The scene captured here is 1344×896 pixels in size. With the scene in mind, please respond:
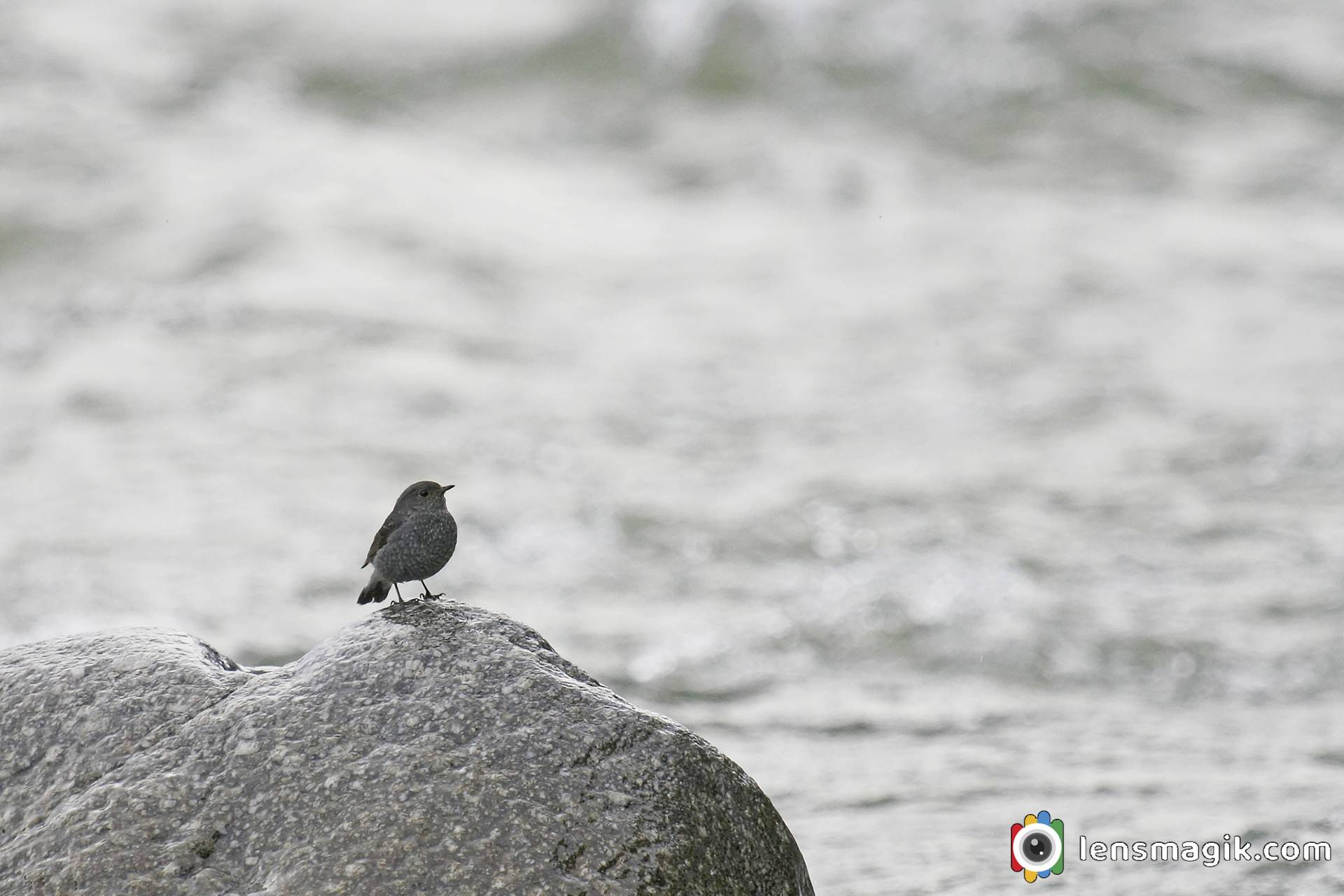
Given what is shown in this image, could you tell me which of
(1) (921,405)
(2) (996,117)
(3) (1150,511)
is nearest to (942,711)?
(3) (1150,511)

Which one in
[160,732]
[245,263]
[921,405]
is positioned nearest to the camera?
[160,732]

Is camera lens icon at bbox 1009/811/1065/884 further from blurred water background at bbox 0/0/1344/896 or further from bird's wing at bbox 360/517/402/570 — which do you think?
bird's wing at bbox 360/517/402/570

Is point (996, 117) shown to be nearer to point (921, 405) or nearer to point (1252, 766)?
point (921, 405)

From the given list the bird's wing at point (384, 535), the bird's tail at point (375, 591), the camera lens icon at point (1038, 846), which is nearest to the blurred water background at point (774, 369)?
the camera lens icon at point (1038, 846)

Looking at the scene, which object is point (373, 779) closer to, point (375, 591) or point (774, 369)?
point (375, 591)

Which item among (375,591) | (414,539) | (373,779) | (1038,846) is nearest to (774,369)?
(1038,846)

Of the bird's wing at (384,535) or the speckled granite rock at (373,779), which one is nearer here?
the speckled granite rock at (373,779)

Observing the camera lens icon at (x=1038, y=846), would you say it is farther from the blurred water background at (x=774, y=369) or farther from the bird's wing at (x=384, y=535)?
the bird's wing at (x=384, y=535)

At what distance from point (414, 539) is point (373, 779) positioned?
0.80m

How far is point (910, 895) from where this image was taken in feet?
→ 20.7

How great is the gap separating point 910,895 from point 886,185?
1361 cm

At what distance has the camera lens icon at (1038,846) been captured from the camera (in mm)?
6516

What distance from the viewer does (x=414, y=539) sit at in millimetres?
4449

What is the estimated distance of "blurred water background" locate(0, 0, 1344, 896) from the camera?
30.5 ft
